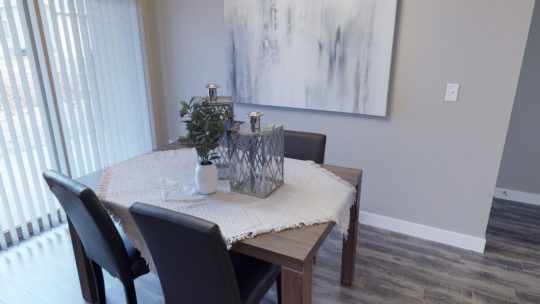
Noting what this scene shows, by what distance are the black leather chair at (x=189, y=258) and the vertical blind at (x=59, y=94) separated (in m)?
1.76

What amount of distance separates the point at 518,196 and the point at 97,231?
3.39 meters

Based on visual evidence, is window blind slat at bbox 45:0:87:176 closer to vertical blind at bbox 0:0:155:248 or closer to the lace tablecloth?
vertical blind at bbox 0:0:155:248

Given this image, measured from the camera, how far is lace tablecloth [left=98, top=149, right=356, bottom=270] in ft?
4.51

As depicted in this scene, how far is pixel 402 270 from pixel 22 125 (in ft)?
9.02

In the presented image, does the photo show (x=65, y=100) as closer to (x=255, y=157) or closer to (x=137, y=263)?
(x=137, y=263)

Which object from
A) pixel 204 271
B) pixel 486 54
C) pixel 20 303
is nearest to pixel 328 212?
pixel 204 271

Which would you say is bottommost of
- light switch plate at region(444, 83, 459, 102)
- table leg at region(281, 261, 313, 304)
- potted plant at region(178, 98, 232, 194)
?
table leg at region(281, 261, 313, 304)

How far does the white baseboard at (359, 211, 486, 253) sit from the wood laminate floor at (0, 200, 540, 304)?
0.16ft

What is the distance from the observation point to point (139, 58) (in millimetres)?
3254

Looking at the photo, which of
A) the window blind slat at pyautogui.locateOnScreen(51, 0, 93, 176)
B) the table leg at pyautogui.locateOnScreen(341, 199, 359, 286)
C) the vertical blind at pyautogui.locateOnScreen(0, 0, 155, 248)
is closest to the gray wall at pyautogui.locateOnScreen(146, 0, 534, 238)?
the table leg at pyautogui.locateOnScreen(341, 199, 359, 286)

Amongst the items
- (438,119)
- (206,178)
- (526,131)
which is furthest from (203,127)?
(526,131)

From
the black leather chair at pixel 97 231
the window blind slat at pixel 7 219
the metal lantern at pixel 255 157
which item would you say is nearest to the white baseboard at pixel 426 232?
the metal lantern at pixel 255 157

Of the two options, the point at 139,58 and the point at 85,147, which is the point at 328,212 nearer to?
the point at 85,147

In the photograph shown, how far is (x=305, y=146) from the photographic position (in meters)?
2.16
